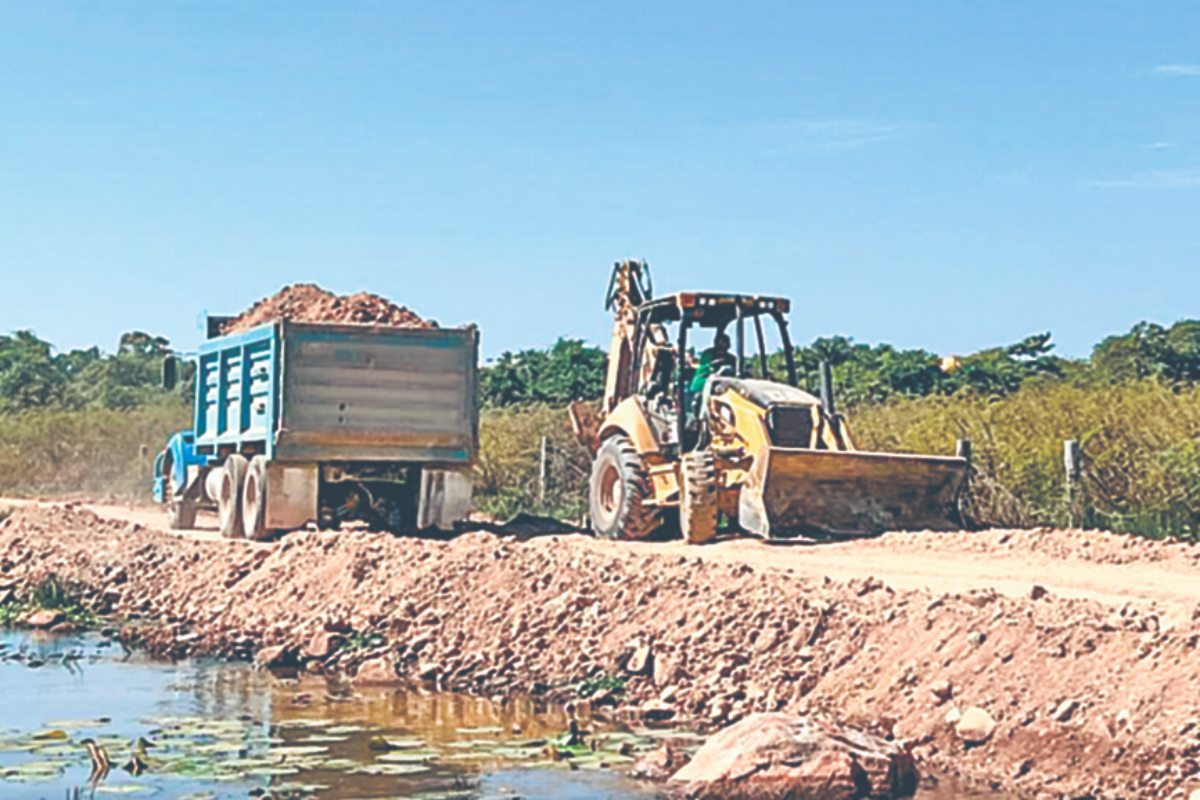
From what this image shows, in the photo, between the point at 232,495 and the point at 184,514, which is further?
the point at 184,514

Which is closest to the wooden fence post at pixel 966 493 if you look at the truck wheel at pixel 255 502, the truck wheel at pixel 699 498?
the truck wheel at pixel 699 498

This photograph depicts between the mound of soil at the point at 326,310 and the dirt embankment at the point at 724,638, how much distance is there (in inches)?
164

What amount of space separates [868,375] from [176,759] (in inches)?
1155

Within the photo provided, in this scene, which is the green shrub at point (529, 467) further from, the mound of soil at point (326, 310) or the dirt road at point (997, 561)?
the dirt road at point (997, 561)

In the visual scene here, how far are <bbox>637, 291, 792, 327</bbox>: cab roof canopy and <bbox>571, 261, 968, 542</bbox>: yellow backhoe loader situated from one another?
1cm

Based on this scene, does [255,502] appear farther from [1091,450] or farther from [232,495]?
[1091,450]

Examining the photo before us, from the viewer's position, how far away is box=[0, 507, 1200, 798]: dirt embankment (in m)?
8.98

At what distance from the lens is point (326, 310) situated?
21.6m

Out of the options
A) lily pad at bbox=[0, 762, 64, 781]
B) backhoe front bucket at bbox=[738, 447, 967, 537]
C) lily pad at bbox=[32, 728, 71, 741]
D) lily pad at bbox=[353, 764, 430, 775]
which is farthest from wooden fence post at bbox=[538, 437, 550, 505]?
lily pad at bbox=[0, 762, 64, 781]

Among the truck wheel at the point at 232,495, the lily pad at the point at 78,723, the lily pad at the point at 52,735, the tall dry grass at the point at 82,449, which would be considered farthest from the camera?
the tall dry grass at the point at 82,449

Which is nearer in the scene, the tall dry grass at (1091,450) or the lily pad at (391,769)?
the lily pad at (391,769)

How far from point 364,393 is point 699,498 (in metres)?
4.15

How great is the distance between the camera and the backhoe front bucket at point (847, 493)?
1753 cm

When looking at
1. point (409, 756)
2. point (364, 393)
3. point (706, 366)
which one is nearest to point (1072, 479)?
point (706, 366)
